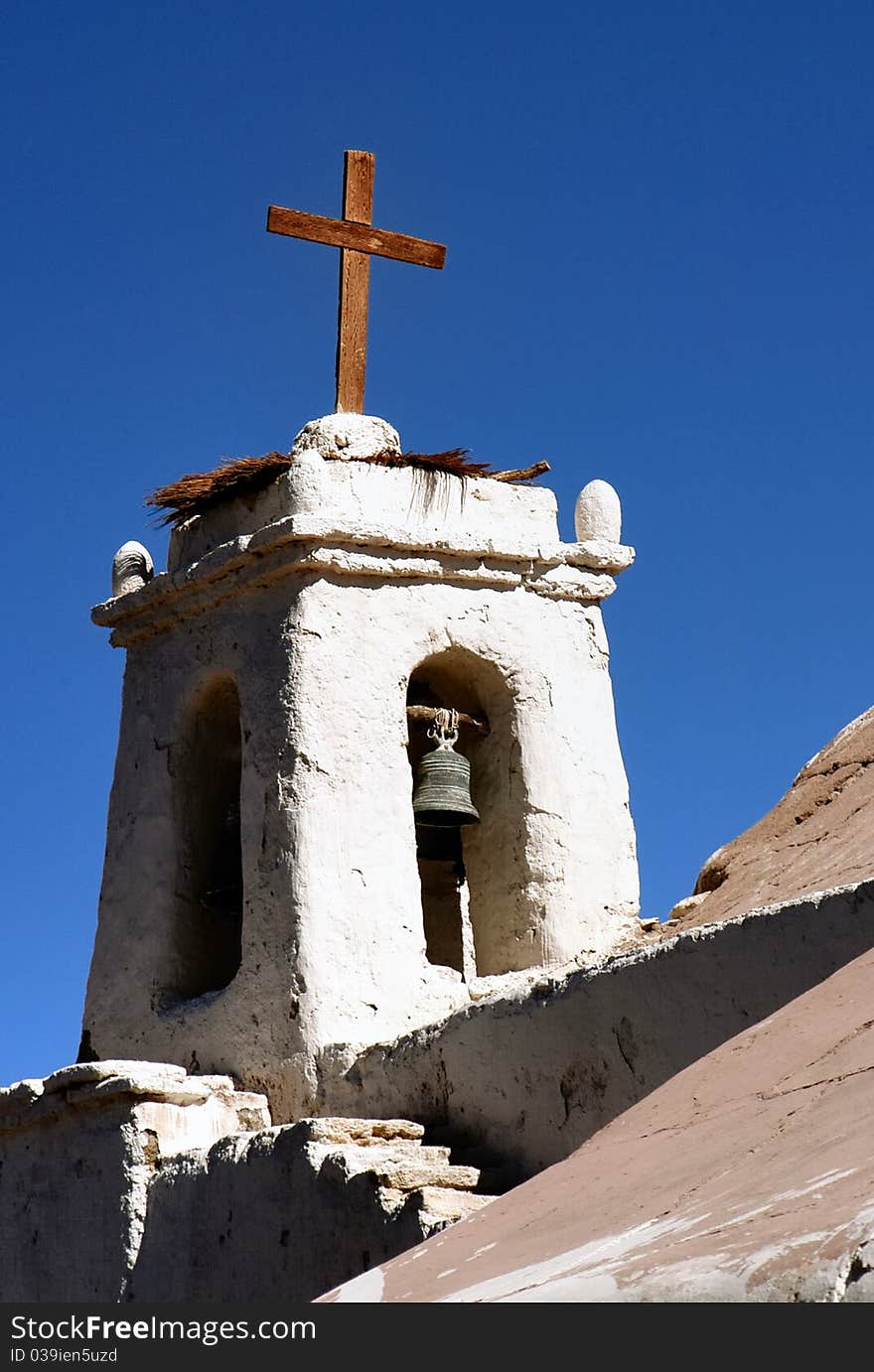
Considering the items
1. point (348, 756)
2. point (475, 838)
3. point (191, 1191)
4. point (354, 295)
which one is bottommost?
point (191, 1191)

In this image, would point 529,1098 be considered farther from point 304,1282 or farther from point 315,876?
point 315,876

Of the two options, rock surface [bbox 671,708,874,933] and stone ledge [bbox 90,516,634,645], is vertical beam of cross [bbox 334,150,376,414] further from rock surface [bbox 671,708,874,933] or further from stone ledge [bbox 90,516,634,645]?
rock surface [bbox 671,708,874,933]

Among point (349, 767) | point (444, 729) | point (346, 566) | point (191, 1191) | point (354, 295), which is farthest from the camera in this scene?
point (354, 295)

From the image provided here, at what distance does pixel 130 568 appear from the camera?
1009 cm

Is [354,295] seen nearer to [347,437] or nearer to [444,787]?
[347,437]

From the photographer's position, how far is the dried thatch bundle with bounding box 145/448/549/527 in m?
9.41

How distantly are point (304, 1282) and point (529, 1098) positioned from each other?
1.06m

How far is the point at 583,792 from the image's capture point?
9.40 meters

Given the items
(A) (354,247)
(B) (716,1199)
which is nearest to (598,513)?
(A) (354,247)

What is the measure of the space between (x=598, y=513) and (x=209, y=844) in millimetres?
2572

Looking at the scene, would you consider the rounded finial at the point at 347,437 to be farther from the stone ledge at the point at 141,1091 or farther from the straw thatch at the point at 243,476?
the stone ledge at the point at 141,1091

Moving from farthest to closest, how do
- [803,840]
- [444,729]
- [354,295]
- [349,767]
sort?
1. [354,295]
2. [444,729]
3. [349,767]
4. [803,840]

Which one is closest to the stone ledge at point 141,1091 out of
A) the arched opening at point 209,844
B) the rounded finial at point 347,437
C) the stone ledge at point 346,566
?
the arched opening at point 209,844

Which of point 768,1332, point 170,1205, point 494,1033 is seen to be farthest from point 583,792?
point 768,1332
